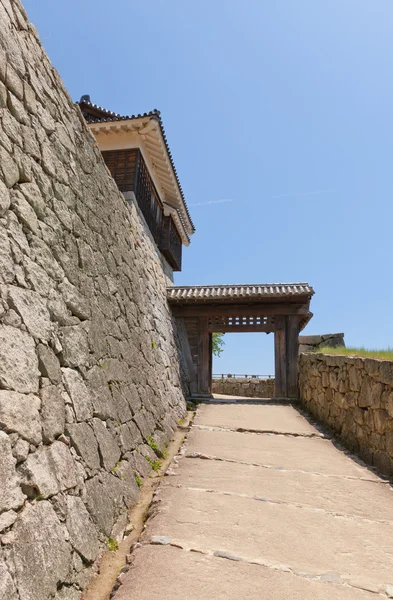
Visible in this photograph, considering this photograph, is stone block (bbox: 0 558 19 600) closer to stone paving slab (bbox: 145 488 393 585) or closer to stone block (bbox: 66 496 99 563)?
stone block (bbox: 66 496 99 563)

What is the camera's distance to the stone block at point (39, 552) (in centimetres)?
199

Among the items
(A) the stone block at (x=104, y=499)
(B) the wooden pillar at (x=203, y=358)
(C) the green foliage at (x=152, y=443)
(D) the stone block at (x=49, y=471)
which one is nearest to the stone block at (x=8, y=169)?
(D) the stone block at (x=49, y=471)

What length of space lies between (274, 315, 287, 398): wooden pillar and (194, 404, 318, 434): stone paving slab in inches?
33.8

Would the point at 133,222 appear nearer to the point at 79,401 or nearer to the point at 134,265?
the point at 134,265

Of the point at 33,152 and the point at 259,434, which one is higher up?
the point at 33,152

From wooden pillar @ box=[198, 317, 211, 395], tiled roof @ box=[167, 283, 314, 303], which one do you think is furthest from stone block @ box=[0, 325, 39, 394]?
wooden pillar @ box=[198, 317, 211, 395]

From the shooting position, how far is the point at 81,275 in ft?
14.0

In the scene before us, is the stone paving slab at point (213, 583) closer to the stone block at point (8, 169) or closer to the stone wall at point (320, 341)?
the stone block at point (8, 169)

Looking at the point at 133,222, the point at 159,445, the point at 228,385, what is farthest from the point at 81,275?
the point at 228,385

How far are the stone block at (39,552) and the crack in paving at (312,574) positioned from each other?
2.77ft

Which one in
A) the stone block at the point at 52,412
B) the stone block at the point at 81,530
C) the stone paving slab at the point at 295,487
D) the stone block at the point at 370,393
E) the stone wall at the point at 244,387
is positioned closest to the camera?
the stone block at the point at 81,530

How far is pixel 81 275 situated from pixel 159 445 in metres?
2.79

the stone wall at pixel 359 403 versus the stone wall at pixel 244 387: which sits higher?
the stone wall at pixel 359 403

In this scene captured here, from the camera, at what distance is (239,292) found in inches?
453
